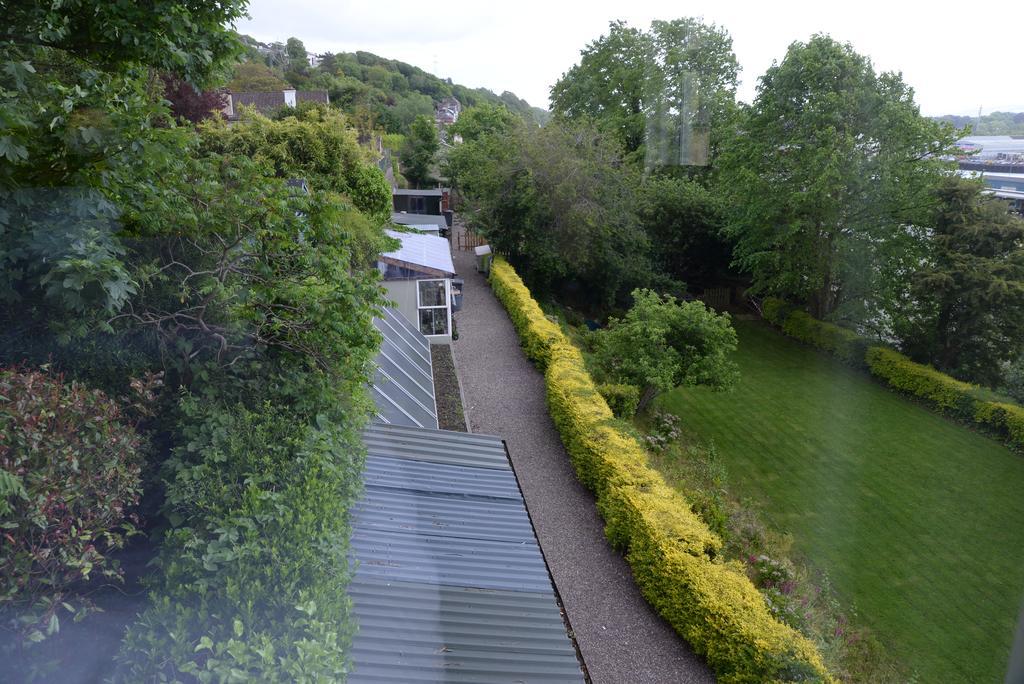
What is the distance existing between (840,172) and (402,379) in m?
9.53

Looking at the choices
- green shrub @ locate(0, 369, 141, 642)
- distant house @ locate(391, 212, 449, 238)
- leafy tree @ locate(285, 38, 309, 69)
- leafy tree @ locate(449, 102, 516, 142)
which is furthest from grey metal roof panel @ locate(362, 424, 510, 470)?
leafy tree @ locate(449, 102, 516, 142)

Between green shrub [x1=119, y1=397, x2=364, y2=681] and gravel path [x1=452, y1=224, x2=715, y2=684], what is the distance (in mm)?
2653

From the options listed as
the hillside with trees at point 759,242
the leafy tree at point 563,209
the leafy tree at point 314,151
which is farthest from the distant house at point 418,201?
the leafy tree at point 314,151

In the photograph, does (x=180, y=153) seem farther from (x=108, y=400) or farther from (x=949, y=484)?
(x=949, y=484)

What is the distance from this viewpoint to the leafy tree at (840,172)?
11.8m

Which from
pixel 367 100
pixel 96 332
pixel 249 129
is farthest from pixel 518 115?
pixel 96 332

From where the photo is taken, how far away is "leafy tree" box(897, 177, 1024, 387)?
1033 cm

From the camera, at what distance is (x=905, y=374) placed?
36.4 ft

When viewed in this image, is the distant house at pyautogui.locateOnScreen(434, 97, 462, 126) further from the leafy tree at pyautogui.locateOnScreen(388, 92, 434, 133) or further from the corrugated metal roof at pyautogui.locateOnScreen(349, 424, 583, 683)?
the corrugated metal roof at pyautogui.locateOnScreen(349, 424, 583, 683)

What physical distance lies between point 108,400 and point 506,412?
6267 mm

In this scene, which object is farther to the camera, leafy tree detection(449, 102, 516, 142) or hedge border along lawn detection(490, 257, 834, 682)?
leafy tree detection(449, 102, 516, 142)

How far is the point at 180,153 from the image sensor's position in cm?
370

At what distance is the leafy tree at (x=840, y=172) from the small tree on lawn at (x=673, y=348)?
15.0ft

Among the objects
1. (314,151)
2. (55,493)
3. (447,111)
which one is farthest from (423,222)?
(55,493)
